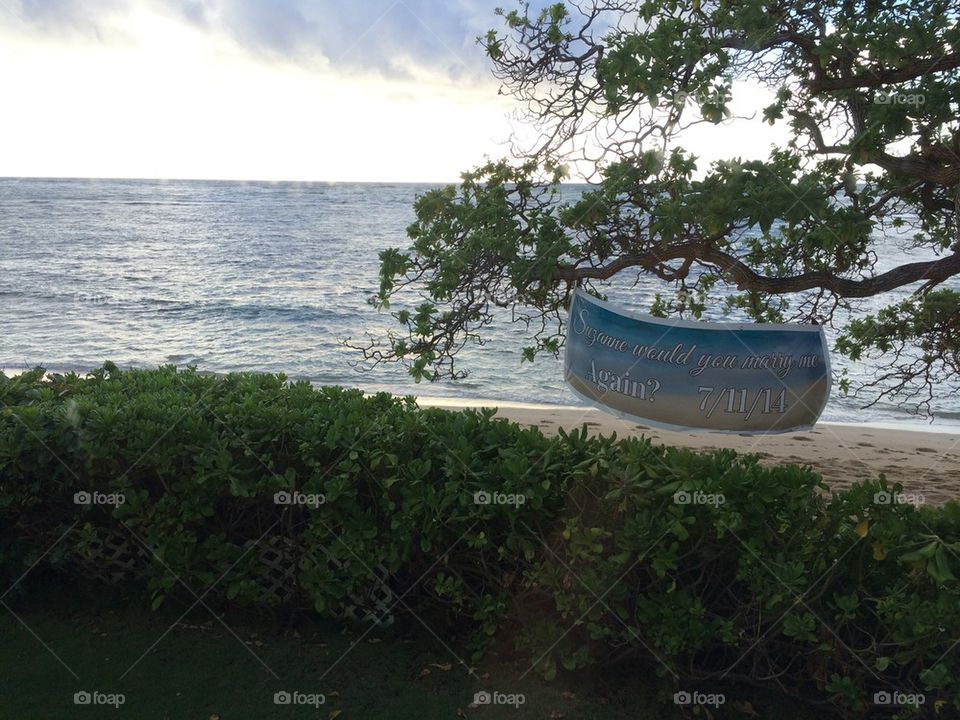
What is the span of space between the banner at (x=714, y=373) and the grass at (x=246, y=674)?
161 centimetres

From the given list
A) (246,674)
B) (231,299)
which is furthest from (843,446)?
(231,299)

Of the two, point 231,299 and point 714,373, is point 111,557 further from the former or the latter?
point 231,299

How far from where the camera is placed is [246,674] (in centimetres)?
476

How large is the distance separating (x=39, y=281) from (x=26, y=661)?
38178 mm

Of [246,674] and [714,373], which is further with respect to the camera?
[714,373]

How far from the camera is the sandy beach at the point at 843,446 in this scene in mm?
10242

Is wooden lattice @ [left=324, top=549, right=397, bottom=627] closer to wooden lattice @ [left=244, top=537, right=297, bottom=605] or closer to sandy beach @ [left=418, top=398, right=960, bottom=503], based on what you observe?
wooden lattice @ [left=244, top=537, right=297, bottom=605]

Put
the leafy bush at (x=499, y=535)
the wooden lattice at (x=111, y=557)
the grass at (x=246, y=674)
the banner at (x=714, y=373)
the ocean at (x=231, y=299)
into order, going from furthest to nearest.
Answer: the ocean at (x=231, y=299) < the wooden lattice at (x=111, y=557) < the banner at (x=714, y=373) < the grass at (x=246, y=674) < the leafy bush at (x=499, y=535)

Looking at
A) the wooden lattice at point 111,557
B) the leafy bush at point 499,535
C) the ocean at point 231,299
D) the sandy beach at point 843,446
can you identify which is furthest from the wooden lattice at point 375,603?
the ocean at point 231,299

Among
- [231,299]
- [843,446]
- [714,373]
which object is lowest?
[231,299]

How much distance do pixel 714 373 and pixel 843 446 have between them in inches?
361

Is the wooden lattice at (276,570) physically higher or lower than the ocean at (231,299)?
higher

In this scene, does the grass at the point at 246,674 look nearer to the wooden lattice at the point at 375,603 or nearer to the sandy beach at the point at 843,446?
the wooden lattice at the point at 375,603

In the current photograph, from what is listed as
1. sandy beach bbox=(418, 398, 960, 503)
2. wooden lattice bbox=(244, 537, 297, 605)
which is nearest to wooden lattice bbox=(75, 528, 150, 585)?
wooden lattice bbox=(244, 537, 297, 605)
